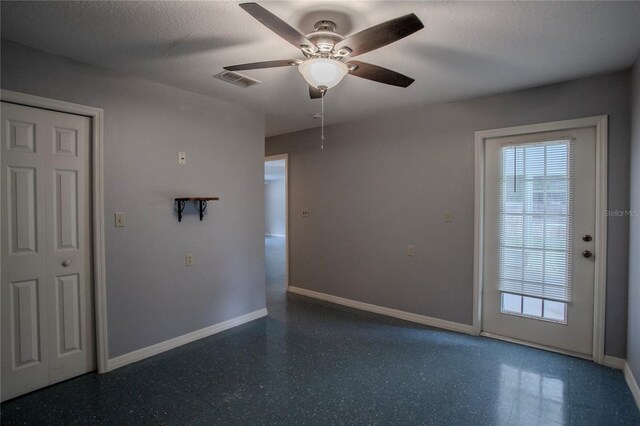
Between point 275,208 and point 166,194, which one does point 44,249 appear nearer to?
point 166,194

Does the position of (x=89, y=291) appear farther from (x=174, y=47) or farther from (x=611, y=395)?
(x=611, y=395)

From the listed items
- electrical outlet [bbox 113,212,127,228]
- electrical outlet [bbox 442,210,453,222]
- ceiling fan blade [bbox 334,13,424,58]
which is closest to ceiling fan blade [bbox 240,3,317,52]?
ceiling fan blade [bbox 334,13,424,58]

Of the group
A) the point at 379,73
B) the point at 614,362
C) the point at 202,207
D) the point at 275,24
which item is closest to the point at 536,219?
the point at 614,362

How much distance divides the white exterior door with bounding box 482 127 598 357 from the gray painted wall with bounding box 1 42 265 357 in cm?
243

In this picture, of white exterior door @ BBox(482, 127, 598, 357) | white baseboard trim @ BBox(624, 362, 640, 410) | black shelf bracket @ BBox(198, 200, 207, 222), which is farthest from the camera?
black shelf bracket @ BBox(198, 200, 207, 222)

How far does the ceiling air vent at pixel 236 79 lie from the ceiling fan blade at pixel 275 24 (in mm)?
1134

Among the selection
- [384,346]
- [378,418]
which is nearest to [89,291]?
[378,418]

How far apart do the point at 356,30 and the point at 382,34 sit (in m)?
0.50

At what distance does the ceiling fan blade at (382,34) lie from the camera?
1.43 m

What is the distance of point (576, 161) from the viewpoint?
2.78 meters

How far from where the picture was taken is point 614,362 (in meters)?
2.62

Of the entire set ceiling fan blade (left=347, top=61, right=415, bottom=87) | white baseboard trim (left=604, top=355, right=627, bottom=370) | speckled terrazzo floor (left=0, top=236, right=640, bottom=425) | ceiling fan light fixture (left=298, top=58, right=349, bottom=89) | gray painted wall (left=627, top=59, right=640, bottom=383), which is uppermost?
ceiling fan blade (left=347, top=61, right=415, bottom=87)

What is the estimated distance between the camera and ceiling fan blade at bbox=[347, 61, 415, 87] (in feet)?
6.25

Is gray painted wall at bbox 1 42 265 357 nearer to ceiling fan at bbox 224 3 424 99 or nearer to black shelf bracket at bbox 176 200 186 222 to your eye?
black shelf bracket at bbox 176 200 186 222
